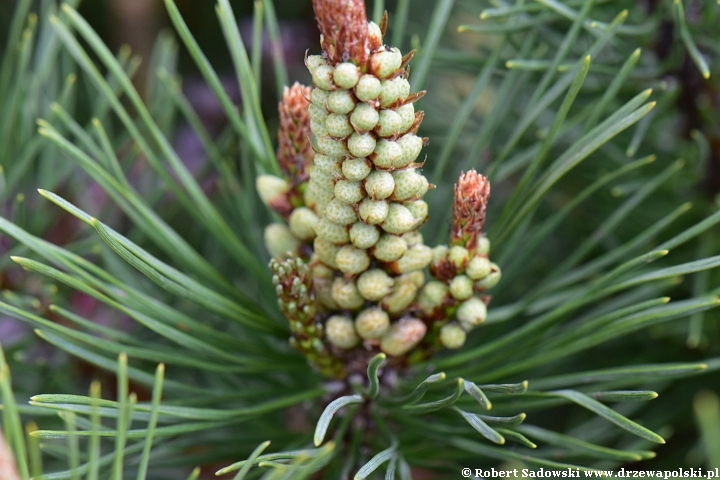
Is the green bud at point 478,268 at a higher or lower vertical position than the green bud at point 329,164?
lower

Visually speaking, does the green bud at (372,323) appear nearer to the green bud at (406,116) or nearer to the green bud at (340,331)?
the green bud at (340,331)

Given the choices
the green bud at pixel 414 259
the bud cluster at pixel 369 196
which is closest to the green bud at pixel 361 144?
the bud cluster at pixel 369 196

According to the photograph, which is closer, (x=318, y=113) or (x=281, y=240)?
(x=318, y=113)

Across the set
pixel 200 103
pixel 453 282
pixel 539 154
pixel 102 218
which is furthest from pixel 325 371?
pixel 200 103

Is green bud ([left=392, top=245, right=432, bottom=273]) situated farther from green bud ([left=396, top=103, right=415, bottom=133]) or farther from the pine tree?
green bud ([left=396, top=103, right=415, bottom=133])

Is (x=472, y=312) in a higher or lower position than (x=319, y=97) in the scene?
lower

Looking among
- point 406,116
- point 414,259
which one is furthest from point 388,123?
point 414,259

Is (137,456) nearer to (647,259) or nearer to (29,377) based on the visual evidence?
(29,377)

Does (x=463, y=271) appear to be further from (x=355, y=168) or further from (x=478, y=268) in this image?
(x=355, y=168)
